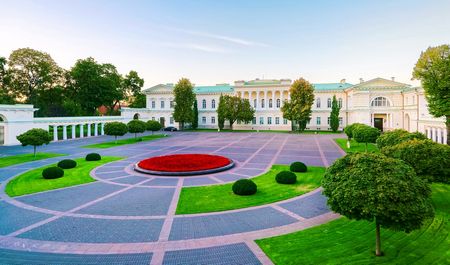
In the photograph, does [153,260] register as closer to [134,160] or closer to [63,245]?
[63,245]

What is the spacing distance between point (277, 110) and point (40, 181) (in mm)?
62581

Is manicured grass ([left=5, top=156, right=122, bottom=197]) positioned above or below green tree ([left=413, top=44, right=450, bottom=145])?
below

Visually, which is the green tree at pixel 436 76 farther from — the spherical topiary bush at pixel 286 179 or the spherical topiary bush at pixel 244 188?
the spherical topiary bush at pixel 244 188

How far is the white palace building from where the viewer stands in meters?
45.7

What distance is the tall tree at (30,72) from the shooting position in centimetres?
6031

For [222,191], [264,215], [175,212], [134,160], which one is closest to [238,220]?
[264,215]

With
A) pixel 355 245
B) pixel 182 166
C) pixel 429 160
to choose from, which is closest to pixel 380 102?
pixel 429 160

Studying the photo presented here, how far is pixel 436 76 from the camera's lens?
2731 cm

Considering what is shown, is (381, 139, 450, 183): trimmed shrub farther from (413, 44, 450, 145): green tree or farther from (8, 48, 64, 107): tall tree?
(8, 48, 64, 107): tall tree

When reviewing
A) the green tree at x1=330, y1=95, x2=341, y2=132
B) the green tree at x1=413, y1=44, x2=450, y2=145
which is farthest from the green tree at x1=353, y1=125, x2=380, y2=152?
the green tree at x1=330, y1=95, x2=341, y2=132

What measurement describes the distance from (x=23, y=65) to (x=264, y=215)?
69877 mm

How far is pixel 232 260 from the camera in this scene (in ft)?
30.9

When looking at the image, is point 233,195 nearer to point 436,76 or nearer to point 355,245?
point 355,245

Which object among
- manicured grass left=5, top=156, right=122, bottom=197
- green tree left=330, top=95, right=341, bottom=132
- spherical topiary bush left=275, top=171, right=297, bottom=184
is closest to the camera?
manicured grass left=5, top=156, right=122, bottom=197
